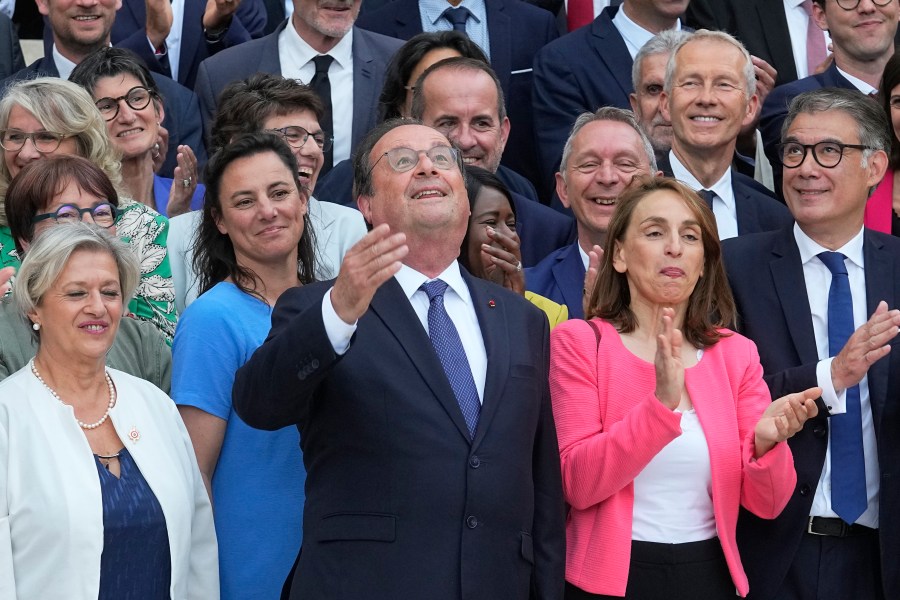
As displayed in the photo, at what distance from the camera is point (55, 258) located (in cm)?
401

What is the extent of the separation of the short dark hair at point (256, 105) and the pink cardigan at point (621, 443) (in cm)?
176

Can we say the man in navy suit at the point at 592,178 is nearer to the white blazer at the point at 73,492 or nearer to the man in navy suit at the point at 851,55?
the man in navy suit at the point at 851,55

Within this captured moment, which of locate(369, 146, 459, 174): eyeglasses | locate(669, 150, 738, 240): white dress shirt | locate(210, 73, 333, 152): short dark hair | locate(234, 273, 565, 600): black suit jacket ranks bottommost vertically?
locate(234, 273, 565, 600): black suit jacket

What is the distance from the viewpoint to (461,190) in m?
4.06

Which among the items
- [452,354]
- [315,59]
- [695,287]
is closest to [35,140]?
[315,59]

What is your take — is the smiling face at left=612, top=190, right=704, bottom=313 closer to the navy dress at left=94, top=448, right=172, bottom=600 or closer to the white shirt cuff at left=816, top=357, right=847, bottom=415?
the white shirt cuff at left=816, top=357, right=847, bottom=415

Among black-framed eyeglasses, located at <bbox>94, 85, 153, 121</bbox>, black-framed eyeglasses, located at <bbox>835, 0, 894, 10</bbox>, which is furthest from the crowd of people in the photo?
black-framed eyeglasses, located at <bbox>835, 0, 894, 10</bbox>

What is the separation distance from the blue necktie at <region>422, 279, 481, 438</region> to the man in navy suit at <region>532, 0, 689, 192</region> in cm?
297

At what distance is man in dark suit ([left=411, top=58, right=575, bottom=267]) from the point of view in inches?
230

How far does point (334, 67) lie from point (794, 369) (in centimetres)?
316

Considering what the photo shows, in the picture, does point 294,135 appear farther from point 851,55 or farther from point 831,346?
point 851,55

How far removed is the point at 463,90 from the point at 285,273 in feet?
5.16

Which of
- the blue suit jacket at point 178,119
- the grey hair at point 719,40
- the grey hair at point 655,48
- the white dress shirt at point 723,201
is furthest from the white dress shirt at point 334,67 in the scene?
the white dress shirt at point 723,201

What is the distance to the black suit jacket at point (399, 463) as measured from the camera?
143 inches
